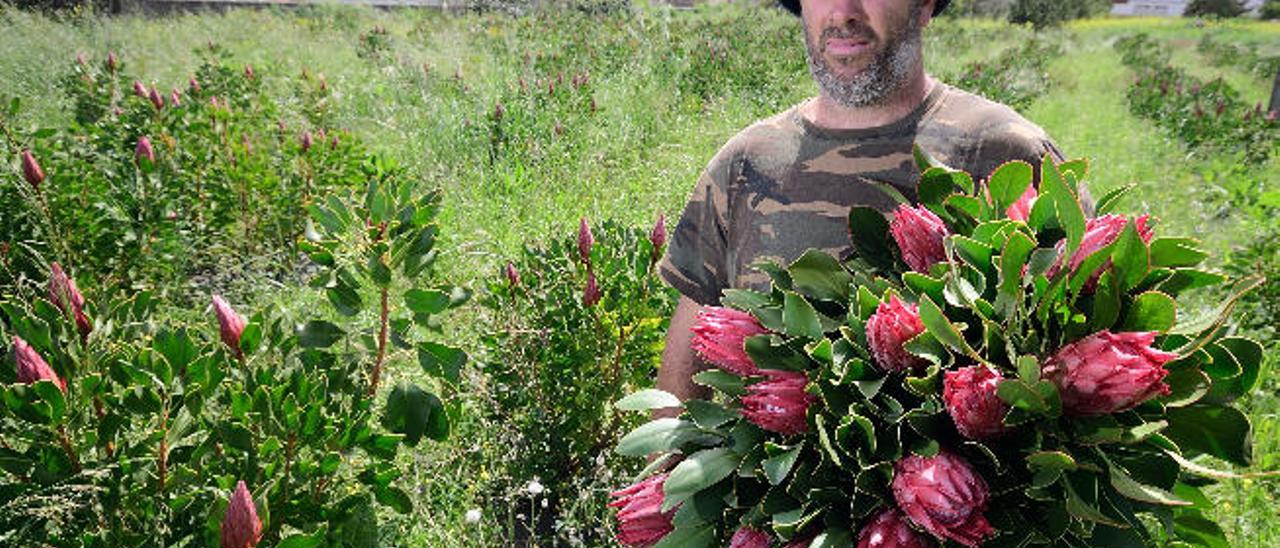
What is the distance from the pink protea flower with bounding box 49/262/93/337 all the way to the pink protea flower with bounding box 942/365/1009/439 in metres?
1.54

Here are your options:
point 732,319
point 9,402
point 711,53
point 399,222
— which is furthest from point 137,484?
point 711,53

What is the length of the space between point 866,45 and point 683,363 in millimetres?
804

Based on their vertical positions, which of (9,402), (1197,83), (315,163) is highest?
(9,402)

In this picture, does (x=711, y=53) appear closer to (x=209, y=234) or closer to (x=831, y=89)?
(x=209, y=234)

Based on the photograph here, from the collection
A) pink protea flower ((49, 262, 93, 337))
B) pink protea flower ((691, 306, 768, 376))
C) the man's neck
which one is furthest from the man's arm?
pink protea flower ((49, 262, 93, 337))

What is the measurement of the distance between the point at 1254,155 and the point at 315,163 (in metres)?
8.67

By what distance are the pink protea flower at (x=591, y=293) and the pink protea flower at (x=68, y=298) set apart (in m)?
1.44

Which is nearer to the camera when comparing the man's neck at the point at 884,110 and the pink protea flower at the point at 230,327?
the pink protea flower at the point at 230,327

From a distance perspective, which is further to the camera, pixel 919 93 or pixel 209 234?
pixel 209 234

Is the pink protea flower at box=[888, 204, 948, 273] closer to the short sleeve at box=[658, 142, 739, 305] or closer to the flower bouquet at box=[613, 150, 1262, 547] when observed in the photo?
the flower bouquet at box=[613, 150, 1262, 547]

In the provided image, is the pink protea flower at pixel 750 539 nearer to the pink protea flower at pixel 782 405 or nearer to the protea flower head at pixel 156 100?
the pink protea flower at pixel 782 405

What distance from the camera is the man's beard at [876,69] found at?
5.43ft

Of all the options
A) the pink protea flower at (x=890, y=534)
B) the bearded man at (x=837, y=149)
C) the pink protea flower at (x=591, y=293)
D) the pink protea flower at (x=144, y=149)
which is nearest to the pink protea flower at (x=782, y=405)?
the pink protea flower at (x=890, y=534)

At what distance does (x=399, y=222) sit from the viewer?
1696mm
